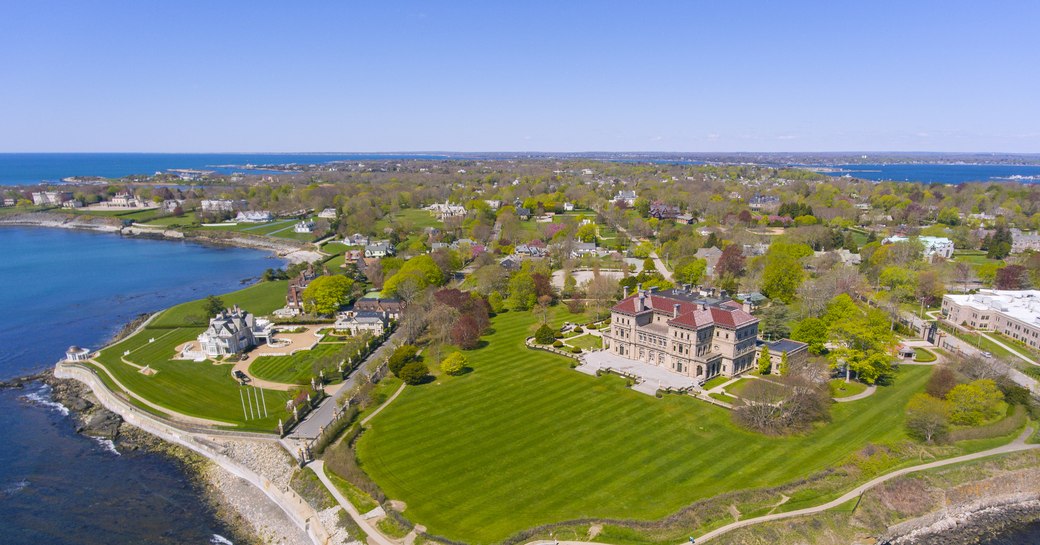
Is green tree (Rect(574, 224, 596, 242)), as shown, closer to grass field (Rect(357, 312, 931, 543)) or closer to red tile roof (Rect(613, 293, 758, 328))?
red tile roof (Rect(613, 293, 758, 328))

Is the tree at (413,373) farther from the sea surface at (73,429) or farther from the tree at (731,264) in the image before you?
the tree at (731,264)

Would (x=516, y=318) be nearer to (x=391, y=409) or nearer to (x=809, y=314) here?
(x=391, y=409)

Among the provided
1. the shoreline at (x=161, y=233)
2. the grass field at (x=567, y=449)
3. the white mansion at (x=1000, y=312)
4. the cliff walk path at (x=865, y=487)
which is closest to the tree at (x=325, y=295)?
the grass field at (x=567, y=449)

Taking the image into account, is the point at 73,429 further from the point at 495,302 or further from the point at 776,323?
the point at 776,323

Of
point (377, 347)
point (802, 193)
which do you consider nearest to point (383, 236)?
point (377, 347)

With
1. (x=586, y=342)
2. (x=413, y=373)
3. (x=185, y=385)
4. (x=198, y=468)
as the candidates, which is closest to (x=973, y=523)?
(x=586, y=342)

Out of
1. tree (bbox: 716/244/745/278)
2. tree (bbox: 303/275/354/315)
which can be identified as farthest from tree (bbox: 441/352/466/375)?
tree (bbox: 716/244/745/278)
